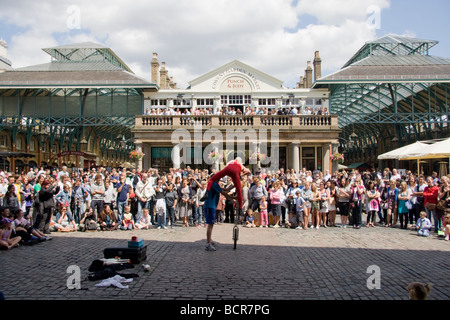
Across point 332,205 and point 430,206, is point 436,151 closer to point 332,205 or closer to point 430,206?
point 430,206

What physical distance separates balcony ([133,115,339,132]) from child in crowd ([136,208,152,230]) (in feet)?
37.2

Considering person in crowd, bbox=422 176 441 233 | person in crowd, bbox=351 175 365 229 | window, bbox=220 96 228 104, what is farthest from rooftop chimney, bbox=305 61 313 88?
person in crowd, bbox=422 176 441 233

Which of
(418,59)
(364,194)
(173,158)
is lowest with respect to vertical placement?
(364,194)

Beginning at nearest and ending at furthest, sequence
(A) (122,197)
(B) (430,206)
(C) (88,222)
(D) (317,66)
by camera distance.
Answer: (B) (430,206)
(C) (88,222)
(A) (122,197)
(D) (317,66)

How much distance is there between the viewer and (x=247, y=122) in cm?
2403

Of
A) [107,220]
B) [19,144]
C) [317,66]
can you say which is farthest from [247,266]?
[19,144]

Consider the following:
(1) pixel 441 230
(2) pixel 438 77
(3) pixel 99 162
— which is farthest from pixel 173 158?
(3) pixel 99 162

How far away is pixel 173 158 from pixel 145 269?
1742 cm

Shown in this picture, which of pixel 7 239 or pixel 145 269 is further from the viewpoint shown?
pixel 7 239

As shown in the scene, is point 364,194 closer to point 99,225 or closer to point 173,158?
point 99,225

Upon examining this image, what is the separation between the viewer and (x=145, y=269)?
7.05 metres

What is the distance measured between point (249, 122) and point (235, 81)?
577 cm

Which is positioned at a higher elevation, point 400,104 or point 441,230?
point 400,104

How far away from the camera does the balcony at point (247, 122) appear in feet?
78.5
